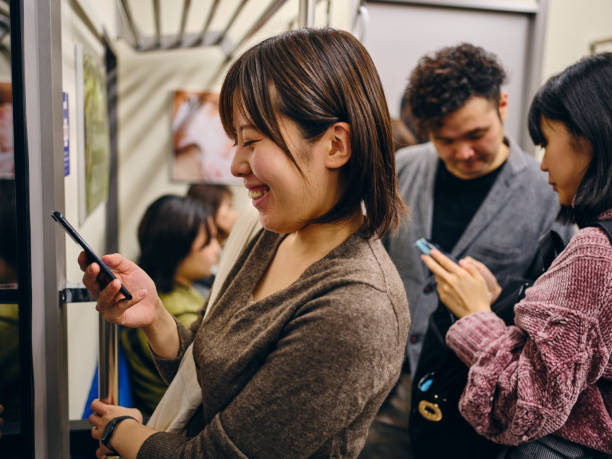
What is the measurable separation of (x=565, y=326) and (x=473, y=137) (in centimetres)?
76

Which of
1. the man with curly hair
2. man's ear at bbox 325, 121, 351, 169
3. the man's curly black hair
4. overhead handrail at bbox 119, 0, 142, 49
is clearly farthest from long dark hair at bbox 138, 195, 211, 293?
man's ear at bbox 325, 121, 351, 169

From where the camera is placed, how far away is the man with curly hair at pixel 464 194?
1.42 m

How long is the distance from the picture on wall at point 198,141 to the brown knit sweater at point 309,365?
1.83 metres

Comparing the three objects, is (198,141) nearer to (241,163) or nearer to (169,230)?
(169,230)

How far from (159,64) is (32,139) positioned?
6.15ft

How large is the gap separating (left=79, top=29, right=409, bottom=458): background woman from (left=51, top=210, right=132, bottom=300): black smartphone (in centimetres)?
1

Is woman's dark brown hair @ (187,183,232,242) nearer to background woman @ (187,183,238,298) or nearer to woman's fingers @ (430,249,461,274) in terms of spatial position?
background woman @ (187,183,238,298)

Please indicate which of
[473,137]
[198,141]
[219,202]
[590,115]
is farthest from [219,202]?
[590,115]

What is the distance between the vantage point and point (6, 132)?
638 millimetres

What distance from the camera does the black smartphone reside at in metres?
0.60

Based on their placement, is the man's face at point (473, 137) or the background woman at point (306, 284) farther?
the man's face at point (473, 137)

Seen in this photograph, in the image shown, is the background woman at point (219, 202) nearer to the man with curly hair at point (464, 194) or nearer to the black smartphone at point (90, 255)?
the man with curly hair at point (464, 194)

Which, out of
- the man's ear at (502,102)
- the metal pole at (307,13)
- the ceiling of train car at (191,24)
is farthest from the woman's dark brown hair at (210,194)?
the metal pole at (307,13)

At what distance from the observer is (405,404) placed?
1.58 metres
